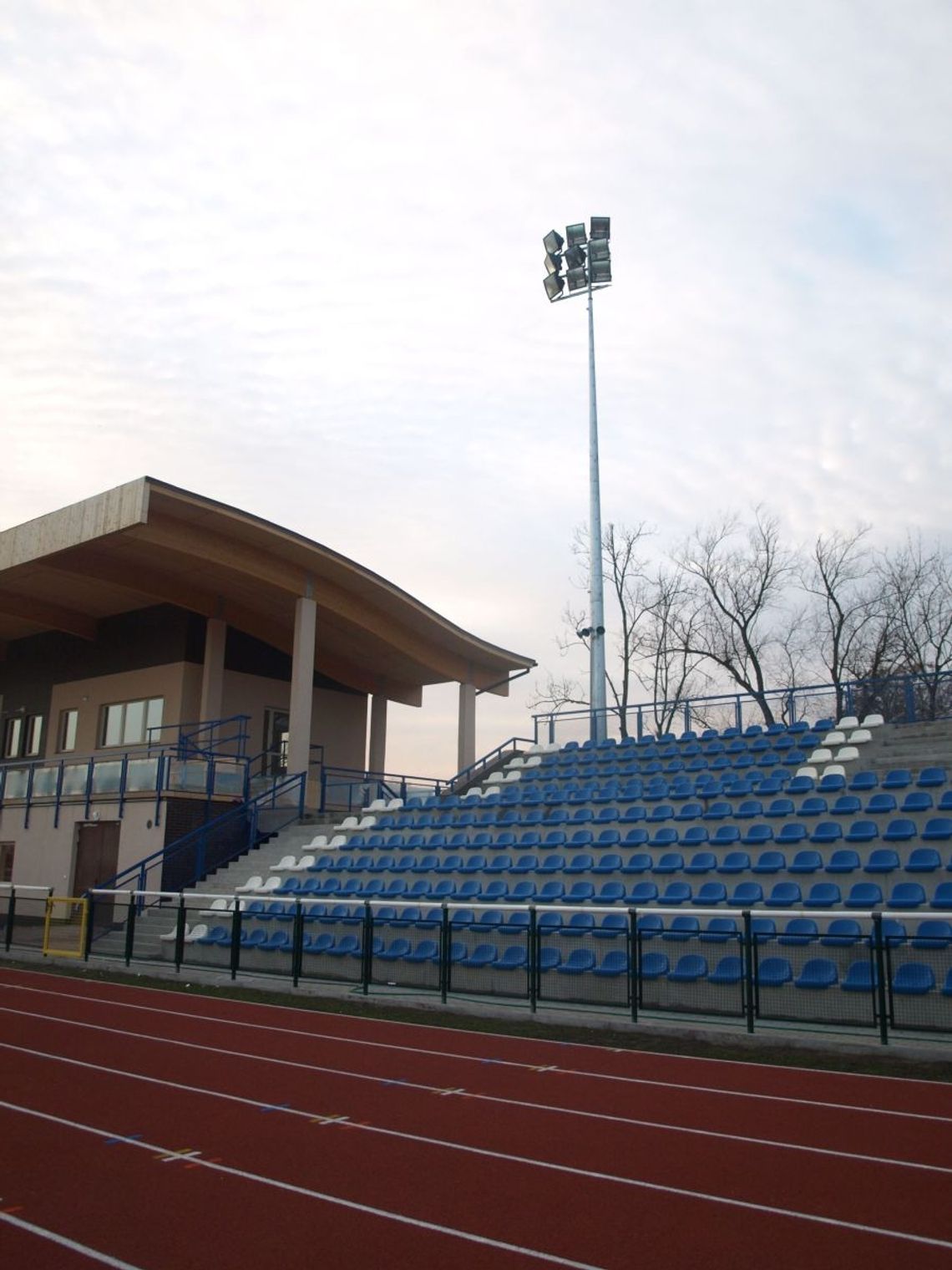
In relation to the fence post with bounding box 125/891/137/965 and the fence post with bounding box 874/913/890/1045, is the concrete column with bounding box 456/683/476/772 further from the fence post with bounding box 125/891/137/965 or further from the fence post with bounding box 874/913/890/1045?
the fence post with bounding box 874/913/890/1045

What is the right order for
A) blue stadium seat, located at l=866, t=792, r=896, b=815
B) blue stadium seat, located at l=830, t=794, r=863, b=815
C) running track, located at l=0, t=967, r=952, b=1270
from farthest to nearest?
blue stadium seat, located at l=830, t=794, r=863, b=815
blue stadium seat, located at l=866, t=792, r=896, b=815
running track, located at l=0, t=967, r=952, b=1270

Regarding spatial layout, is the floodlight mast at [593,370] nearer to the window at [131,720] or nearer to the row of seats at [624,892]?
the row of seats at [624,892]

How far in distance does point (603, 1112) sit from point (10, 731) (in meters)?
32.6

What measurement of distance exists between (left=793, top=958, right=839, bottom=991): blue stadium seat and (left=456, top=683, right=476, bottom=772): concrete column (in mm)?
21997

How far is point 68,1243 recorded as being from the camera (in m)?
5.27

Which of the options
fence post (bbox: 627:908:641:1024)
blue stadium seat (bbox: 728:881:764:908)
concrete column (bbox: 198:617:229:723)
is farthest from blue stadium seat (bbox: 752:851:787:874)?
concrete column (bbox: 198:617:229:723)

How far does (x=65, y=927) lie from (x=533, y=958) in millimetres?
10545

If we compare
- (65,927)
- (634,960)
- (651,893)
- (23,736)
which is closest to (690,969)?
(634,960)

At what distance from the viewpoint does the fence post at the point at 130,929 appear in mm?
18219

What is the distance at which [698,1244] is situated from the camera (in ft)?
17.2

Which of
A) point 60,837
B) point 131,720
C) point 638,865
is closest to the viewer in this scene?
point 638,865

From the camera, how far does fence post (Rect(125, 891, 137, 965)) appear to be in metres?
18.2

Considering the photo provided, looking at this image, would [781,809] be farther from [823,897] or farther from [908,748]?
[908,748]

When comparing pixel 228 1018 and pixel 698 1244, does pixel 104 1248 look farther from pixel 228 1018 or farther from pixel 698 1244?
pixel 228 1018
